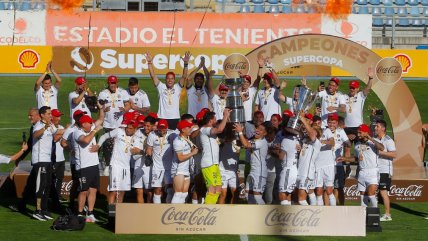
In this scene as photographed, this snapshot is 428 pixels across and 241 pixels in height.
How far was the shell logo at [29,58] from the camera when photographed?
39.0 metres

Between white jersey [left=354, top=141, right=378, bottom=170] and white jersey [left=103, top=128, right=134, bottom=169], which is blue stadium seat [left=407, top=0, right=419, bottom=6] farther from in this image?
white jersey [left=103, top=128, right=134, bottom=169]

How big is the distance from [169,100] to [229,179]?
404 cm

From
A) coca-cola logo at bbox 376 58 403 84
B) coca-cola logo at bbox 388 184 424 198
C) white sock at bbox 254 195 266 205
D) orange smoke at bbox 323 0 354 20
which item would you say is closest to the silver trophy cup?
white sock at bbox 254 195 266 205

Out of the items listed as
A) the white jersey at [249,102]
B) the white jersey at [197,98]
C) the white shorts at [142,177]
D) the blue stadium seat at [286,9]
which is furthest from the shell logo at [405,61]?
the white shorts at [142,177]

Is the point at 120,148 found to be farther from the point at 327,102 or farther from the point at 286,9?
the point at 286,9

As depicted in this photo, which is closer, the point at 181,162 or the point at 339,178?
the point at 181,162

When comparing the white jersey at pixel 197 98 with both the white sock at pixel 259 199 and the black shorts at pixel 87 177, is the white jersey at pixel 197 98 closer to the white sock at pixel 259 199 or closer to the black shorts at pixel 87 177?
the white sock at pixel 259 199

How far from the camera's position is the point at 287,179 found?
19812mm

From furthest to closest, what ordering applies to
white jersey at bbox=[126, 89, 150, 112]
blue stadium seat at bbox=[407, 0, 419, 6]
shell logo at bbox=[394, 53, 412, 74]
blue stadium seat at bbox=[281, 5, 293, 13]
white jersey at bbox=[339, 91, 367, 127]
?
blue stadium seat at bbox=[407, 0, 419, 6] < blue stadium seat at bbox=[281, 5, 293, 13] < shell logo at bbox=[394, 53, 412, 74] < white jersey at bbox=[339, 91, 367, 127] < white jersey at bbox=[126, 89, 150, 112]

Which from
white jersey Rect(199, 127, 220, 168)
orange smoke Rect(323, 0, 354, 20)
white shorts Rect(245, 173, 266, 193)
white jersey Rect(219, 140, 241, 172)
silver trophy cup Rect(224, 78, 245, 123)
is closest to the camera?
white jersey Rect(199, 127, 220, 168)

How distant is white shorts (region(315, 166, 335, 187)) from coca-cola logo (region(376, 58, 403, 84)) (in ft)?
14.2

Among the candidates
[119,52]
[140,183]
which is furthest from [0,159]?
[119,52]

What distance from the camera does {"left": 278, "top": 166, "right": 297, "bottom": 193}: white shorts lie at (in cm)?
1981

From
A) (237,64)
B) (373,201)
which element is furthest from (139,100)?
(373,201)
